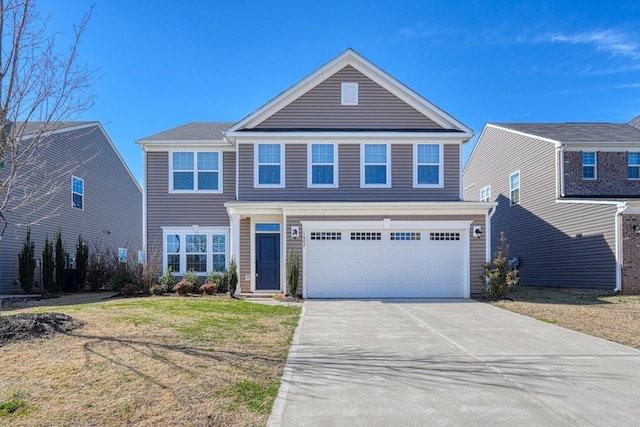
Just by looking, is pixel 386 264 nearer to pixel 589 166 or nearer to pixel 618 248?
pixel 618 248

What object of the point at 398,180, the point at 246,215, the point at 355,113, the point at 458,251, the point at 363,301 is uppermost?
the point at 355,113

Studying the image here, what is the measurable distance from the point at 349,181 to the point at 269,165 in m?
2.95

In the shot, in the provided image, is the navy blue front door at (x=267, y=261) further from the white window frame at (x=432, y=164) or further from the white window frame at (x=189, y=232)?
the white window frame at (x=432, y=164)

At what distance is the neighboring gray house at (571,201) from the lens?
16234mm

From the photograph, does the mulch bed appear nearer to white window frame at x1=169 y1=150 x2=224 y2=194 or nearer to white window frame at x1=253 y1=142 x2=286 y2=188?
white window frame at x1=253 y1=142 x2=286 y2=188

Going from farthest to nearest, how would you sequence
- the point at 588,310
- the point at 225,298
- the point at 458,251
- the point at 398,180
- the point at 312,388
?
the point at 398,180, the point at 458,251, the point at 225,298, the point at 588,310, the point at 312,388

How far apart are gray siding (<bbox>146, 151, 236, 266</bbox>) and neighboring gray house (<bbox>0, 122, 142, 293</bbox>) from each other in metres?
1.41

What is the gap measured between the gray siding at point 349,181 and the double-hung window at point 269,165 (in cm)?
18

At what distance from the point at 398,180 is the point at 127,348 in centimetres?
1211

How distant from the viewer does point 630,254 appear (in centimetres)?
1593

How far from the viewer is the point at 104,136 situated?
78.2ft

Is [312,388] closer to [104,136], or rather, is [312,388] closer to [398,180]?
[398,180]

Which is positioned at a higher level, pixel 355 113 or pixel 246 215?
pixel 355 113

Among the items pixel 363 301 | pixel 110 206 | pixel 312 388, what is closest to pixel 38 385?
pixel 312 388
